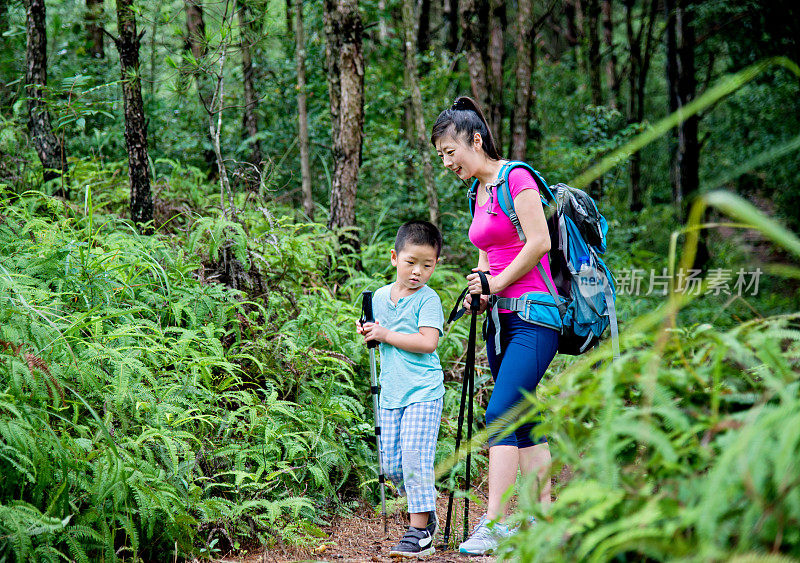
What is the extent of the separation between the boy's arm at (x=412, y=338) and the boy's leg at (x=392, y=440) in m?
0.41

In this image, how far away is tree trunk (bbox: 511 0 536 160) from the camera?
10648 mm

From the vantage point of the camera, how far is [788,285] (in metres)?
14.2

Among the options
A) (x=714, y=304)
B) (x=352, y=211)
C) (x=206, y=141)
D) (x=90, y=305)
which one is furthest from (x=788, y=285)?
(x=90, y=305)

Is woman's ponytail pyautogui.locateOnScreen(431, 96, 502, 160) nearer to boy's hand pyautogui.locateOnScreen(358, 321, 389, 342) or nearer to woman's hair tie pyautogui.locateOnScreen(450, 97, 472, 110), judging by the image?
woman's hair tie pyautogui.locateOnScreen(450, 97, 472, 110)

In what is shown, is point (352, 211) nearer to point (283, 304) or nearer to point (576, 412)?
point (283, 304)

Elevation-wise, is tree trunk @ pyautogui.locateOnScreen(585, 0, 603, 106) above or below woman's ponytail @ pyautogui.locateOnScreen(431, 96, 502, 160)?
above

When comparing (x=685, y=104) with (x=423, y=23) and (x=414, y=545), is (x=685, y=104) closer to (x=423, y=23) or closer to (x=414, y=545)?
(x=423, y=23)

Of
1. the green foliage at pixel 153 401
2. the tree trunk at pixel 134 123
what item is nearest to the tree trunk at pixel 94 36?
the tree trunk at pixel 134 123

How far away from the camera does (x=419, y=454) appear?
12.2 ft

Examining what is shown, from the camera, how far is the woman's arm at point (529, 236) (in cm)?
340

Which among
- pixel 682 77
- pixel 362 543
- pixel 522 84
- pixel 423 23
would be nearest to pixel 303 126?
pixel 522 84

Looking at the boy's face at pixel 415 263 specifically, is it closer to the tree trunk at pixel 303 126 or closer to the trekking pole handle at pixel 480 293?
the trekking pole handle at pixel 480 293

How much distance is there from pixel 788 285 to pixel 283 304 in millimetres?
13074

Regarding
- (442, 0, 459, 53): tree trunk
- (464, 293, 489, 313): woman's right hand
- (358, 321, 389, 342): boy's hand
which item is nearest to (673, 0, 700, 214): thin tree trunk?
(442, 0, 459, 53): tree trunk
